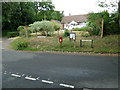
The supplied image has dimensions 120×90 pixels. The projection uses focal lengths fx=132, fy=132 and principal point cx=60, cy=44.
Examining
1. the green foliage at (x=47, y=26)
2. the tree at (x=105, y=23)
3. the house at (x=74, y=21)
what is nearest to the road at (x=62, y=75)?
the tree at (x=105, y=23)

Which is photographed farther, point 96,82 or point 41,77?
point 41,77

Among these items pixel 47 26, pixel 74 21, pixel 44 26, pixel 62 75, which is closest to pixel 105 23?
pixel 47 26

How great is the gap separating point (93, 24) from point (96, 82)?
9.50m

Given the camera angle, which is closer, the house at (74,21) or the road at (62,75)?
the road at (62,75)

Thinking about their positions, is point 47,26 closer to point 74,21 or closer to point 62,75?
point 62,75

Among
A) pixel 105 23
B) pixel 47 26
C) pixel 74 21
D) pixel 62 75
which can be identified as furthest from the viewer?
pixel 74 21

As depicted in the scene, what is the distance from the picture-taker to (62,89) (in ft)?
13.1

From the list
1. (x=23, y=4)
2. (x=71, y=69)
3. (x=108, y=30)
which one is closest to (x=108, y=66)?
(x=71, y=69)

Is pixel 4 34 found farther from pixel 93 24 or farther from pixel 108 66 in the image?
pixel 108 66

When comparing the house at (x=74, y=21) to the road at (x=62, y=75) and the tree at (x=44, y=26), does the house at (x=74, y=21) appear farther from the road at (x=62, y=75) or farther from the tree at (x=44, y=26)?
the road at (x=62, y=75)

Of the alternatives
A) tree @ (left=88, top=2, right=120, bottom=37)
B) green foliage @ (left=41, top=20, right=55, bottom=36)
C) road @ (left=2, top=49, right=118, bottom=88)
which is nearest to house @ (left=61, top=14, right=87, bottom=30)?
green foliage @ (left=41, top=20, right=55, bottom=36)

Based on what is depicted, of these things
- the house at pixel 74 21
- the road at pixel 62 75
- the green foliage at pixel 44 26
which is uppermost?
the house at pixel 74 21

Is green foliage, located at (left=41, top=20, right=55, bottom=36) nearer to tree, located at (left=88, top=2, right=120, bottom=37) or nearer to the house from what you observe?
tree, located at (left=88, top=2, right=120, bottom=37)

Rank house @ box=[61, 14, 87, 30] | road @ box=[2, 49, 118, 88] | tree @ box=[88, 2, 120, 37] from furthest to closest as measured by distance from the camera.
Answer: house @ box=[61, 14, 87, 30]
tree @ box=[88, 2, 120, 37]
road @ box=[2, 49, 118, 88]
